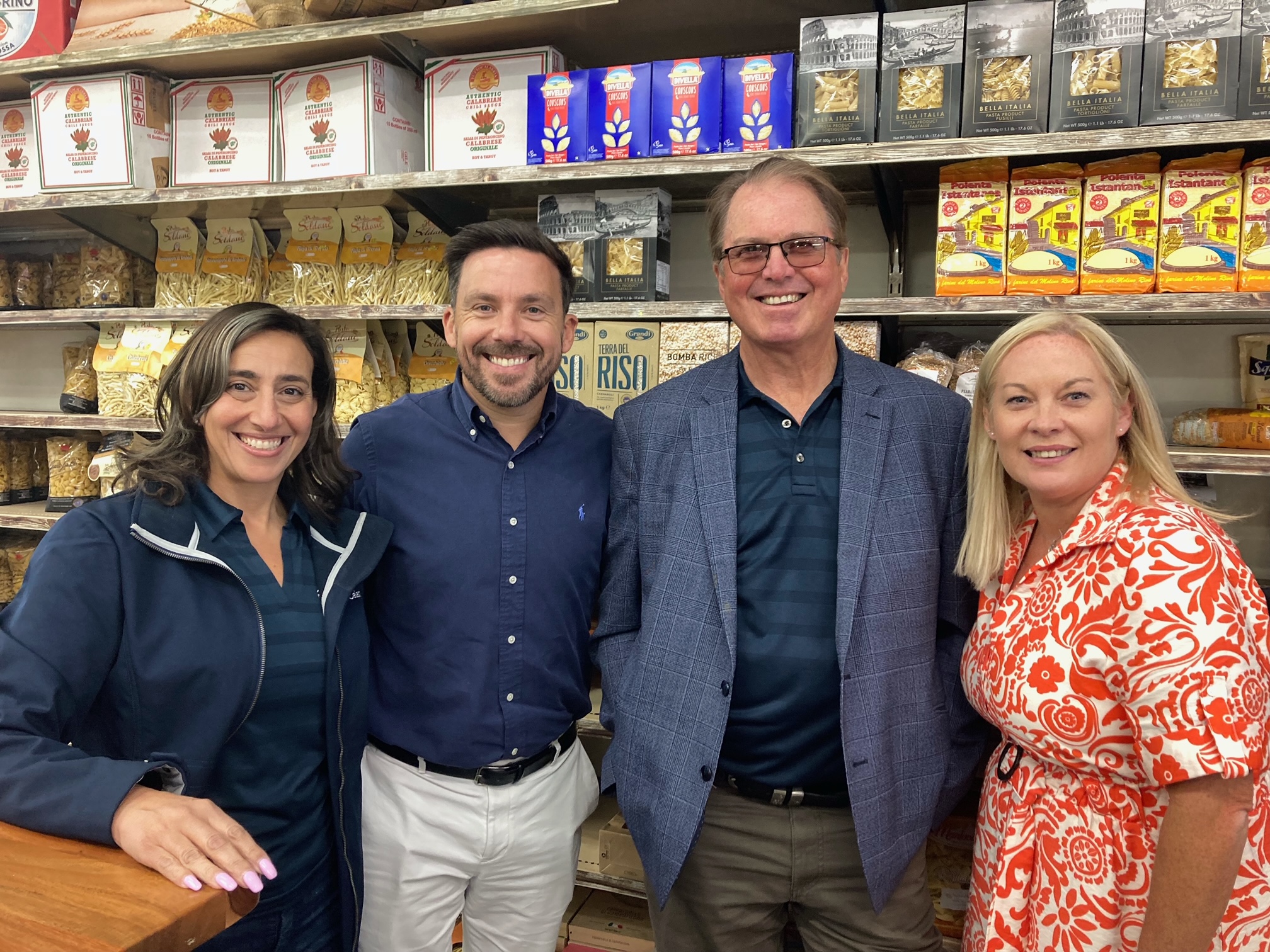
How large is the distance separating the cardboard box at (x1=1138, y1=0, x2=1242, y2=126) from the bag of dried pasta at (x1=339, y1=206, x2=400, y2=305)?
7.30ft

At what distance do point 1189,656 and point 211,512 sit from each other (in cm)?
159

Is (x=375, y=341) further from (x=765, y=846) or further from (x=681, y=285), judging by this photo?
(x=765, y=846)

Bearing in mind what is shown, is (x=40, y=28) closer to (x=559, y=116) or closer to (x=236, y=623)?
(x=559, y=116)

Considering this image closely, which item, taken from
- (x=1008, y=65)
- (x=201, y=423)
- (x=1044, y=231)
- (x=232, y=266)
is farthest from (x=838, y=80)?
(x=232, y=266)

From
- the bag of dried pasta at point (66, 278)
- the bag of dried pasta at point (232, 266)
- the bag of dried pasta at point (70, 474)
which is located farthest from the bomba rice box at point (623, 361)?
the bag of dried pasta at point (66, 278)

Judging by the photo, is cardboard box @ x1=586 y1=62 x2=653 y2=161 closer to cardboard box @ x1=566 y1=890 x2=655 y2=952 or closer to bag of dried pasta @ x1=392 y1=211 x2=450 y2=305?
bag of dried pasta @ x1=392 y1=211 x2=450 y2=305

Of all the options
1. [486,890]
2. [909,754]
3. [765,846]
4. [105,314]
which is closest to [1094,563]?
[909,754]

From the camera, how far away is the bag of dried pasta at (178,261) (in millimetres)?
3133

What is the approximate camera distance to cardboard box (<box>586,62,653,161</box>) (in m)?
2.40

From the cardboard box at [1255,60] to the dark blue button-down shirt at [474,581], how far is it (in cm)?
173

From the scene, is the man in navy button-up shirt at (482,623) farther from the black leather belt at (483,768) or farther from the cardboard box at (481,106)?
the cardboard box at (481,106)

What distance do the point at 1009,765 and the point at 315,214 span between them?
2.66m

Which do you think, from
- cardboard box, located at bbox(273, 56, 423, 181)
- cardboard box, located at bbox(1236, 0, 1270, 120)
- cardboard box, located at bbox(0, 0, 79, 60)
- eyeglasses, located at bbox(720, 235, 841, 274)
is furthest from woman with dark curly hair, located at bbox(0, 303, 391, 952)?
cardboard box, located at bbox(0, 0, 79, 60)

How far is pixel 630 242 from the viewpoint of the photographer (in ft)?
8.25
